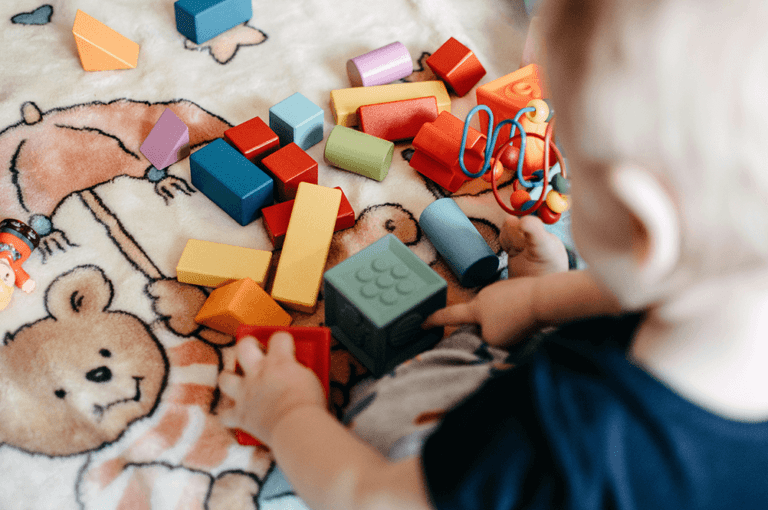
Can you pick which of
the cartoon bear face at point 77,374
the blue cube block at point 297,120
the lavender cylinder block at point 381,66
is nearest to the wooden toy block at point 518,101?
the lavender cylinder block at point 381,66

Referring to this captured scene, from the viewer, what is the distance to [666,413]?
0.46 m

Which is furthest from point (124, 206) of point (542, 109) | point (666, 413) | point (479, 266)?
point (666, 413)

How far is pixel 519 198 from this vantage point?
2.91 ft

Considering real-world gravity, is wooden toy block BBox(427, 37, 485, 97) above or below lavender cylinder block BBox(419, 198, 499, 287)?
above

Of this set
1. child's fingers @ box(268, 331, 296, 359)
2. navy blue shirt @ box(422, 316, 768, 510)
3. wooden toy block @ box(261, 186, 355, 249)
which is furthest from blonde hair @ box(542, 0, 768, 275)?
wooden toy block @ box(261, 186, 355, 249)

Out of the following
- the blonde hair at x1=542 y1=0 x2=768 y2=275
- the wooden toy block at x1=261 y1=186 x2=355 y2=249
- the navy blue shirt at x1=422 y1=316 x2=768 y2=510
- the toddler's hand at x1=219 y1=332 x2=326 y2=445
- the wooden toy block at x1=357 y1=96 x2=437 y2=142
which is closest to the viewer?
the blonde hair at x1=542 y1=0 x2=768 y2=275

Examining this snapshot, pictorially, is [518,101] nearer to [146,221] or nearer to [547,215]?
[547,215]

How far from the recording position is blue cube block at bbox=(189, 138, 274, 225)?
0.85m

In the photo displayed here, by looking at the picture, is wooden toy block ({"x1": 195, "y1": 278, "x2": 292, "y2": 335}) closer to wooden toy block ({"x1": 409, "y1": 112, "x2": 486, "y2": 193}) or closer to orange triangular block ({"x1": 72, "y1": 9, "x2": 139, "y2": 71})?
wooden toy block ({"x1": 409, "y1": 112, "x2": 486, "y2": 193})

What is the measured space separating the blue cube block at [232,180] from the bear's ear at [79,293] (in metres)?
0.18

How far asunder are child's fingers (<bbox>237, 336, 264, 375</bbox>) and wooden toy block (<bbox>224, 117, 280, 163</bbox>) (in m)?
0.33

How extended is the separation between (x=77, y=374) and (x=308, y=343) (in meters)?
0.27

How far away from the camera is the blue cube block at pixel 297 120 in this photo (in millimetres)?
936

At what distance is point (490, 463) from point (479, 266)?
358mm
